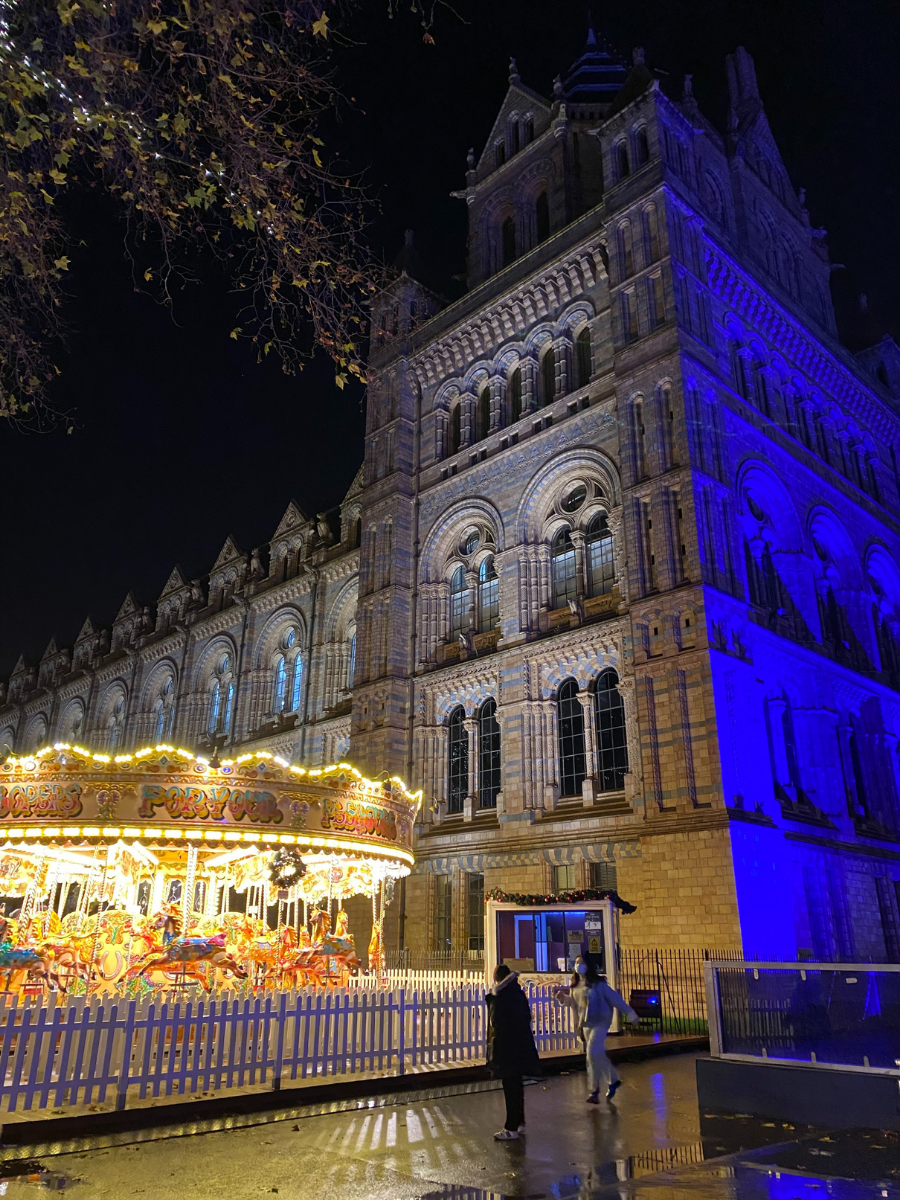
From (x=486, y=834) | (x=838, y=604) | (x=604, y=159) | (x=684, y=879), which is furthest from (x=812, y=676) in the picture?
(x=604, y=159)

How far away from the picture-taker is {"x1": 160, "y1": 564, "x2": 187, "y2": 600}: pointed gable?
48.1m

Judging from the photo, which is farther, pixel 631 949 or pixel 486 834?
pixel 486 834

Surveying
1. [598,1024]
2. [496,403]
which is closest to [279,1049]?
[598,1024]

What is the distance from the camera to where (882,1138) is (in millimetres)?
7785

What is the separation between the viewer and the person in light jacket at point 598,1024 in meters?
10.1

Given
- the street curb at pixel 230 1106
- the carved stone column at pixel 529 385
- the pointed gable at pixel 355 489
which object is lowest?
the street curb at pixel 230 1106

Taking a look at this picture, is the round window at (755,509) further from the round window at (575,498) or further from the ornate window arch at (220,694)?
the ornate window arch at (220,694)

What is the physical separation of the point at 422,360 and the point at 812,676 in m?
17.5

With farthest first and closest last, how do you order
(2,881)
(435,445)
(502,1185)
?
(435,445), (2,881), (502,1185)

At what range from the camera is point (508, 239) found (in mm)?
32156

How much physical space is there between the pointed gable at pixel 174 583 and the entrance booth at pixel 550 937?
34.1 metres

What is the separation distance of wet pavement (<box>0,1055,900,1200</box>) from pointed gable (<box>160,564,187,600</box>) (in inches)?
1633

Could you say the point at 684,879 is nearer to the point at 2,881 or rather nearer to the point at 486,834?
the point at 486,834

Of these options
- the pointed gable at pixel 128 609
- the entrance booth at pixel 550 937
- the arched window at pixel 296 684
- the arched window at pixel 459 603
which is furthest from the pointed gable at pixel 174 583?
the entrance booth at pixel 550 937
